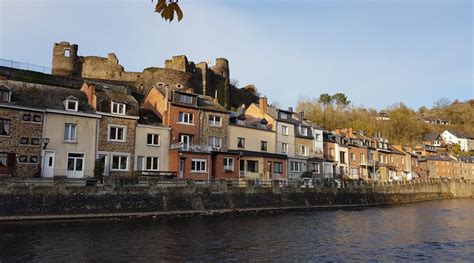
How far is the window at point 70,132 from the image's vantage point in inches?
1347

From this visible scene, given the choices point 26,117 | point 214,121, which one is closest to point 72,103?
point 26,117

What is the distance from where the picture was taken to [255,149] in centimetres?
4772

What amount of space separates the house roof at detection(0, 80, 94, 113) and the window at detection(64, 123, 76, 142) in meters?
1.53

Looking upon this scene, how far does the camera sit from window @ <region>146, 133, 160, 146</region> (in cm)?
3903

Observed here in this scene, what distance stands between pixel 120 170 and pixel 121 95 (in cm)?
730

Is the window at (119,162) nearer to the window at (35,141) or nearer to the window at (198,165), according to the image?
the window at (198,165)

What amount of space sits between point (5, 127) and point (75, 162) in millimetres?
5936

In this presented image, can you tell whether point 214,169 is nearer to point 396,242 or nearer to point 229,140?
point 229,140

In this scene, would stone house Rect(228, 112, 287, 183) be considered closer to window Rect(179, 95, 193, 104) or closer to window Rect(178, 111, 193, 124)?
window Rect(178, 111, 193, 124)

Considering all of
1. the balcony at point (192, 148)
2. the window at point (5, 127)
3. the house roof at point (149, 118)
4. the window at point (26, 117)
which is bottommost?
the balcony at point (192, 148)

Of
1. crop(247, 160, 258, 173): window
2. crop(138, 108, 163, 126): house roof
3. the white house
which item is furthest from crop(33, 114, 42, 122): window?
the white house

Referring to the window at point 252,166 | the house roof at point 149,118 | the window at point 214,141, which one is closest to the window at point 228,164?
the window at point 214,141

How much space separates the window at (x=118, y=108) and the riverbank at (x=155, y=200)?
9680 mm

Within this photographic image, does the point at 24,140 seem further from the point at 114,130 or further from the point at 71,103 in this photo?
the point at 114,130
